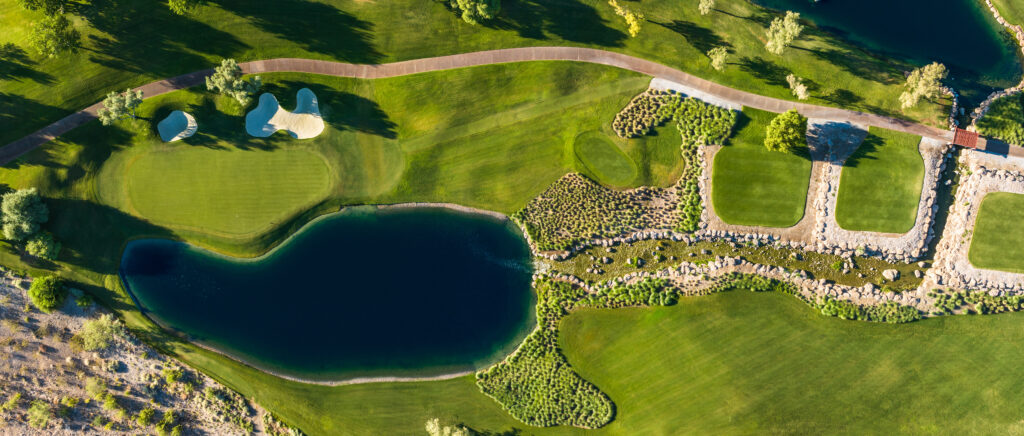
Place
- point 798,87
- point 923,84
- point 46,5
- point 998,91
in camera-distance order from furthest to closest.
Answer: point 998,91 → point 798,87 → point 923,84 → point 46,5

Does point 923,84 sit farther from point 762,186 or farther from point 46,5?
point 46,5

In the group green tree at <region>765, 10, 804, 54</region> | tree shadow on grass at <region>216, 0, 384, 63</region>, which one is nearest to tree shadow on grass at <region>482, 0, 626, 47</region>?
tree shadow on grass at <region>216, 0, 384, 63</region>

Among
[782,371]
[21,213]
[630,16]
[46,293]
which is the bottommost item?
[782,371]

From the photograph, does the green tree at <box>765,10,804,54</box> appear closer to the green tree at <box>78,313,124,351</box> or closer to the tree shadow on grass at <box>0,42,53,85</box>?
the green tree at <box>78,313,124,351</box>

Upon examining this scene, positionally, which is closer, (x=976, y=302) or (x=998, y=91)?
(x=976, y=302)

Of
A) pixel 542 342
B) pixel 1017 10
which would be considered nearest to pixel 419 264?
pixel 542 342

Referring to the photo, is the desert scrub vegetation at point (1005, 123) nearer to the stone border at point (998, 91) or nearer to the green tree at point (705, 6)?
the stone border at point (998, 91)

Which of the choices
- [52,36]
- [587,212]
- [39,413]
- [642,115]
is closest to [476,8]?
[642,115]
